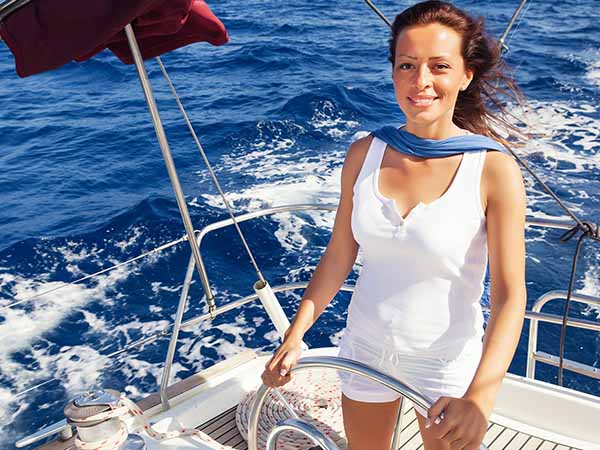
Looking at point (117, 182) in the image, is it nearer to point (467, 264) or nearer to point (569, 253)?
point (569, 253)

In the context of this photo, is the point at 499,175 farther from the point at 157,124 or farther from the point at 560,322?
the point at 560,322

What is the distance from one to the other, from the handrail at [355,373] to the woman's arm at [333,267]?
0.24 ft

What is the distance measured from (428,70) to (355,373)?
61 centimetres

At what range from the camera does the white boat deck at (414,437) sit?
7.03 feet

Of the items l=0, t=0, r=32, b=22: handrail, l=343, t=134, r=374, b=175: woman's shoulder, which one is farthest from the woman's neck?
l=0, t=0, r=32, b=22: handrail

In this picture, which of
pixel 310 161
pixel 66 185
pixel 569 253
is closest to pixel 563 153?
pixel 569 253

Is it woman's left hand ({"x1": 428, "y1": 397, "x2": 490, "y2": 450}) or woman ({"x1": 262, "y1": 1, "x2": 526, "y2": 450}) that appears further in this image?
woman ({"x1": 262, "y1": 1, "x2": 526, "y2": 450})

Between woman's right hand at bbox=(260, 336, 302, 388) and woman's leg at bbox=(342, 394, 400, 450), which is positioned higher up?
woman's right hand at bbox=(260, 336, 302, 388)

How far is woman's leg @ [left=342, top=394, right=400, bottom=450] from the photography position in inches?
58.3

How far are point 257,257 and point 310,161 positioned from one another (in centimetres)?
201

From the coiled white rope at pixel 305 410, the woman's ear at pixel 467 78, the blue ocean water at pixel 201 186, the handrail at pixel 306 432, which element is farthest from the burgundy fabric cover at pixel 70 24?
the blue ocean water at pixel 201 186

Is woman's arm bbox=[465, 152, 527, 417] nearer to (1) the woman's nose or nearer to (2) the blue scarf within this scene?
(2) the blue scarf

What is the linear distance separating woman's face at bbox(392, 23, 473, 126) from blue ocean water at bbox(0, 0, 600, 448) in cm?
171

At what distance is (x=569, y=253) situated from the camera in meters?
5.81
